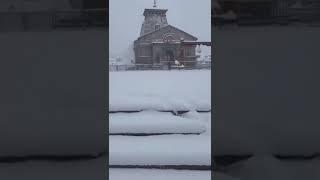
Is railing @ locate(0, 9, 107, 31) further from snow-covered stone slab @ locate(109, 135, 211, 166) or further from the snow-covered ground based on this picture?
snow-covered stone slab @ locate(109, 135, 211, 166)

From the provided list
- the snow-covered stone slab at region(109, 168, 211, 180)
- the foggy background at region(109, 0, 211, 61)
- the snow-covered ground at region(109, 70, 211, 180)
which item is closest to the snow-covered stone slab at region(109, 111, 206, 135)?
the snow-covered ground at region(109, 70, 211, 180)

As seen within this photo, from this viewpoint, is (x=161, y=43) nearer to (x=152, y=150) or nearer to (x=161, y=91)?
(x=161, y=91)

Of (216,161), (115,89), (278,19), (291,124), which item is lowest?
(216,161)

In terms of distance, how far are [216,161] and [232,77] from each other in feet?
1.85

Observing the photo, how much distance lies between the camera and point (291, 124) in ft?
9.49

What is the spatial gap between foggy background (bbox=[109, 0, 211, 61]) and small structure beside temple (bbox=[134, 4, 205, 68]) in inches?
1.3

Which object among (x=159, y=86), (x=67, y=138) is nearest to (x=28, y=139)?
(x=67, y=138)

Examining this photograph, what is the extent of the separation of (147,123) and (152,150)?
20 cm

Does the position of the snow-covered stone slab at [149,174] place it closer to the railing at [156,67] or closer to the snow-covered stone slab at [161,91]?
the snow-covered stone slab at [161,91]

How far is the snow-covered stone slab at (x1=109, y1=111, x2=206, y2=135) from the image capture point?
3027 millimetres

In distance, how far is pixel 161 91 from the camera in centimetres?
307

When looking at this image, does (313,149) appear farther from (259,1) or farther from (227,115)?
(259,1)

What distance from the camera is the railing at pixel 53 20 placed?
110 inches

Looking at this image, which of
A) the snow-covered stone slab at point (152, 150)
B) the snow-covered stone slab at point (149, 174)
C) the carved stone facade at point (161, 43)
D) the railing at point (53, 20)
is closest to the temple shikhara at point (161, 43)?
the carved stone facade at point (161, 43)
